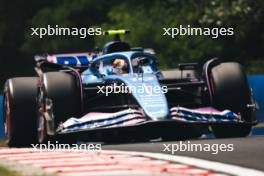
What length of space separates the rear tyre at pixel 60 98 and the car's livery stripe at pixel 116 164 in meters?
2.52

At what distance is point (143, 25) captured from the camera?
4075cm

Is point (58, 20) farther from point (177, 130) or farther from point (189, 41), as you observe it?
point (177, 130)

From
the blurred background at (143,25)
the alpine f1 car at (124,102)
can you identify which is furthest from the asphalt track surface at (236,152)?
the blurred background at (143,25)

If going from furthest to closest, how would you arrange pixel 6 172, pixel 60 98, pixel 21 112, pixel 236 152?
pixel 21 112 → pixel 60 98 → pixel 236 152 → pixel 6 172

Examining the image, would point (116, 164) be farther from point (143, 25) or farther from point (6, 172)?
point (143, 25)

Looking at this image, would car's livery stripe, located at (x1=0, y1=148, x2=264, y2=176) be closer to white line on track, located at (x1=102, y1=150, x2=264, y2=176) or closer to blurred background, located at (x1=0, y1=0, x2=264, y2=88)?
white line on track, located at (x1=102, y1=150, x2=264, y2=176)

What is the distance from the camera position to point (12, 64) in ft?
150

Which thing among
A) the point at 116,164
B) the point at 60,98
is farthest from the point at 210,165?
the point at 60,98

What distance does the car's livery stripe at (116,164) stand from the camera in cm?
977

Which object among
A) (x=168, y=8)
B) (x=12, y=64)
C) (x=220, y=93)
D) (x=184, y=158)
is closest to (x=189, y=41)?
(x=168, y=8)

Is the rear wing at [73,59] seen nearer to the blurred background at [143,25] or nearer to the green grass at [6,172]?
the green grass at [6,172]

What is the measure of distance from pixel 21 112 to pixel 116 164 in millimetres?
5714

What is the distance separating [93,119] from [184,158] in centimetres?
390

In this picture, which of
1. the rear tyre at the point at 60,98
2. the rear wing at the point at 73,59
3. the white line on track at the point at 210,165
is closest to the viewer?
the white line on track at the point at 210,165
